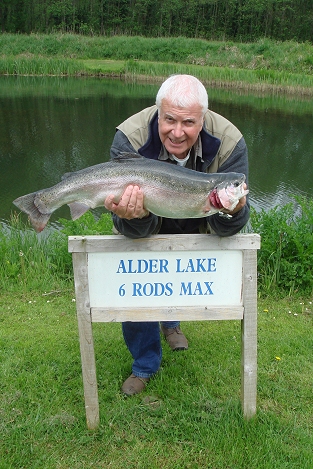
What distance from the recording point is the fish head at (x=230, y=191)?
257cm

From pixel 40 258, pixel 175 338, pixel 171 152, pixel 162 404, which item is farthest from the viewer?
pixel 40 258

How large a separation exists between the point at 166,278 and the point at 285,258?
9.17 feet

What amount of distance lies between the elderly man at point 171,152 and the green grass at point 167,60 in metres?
22.2

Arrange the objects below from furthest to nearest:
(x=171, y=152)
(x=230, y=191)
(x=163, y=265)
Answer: (x=171, y=152), (x=163, y=265), (x=230, y=191)

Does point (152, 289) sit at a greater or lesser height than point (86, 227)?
greater

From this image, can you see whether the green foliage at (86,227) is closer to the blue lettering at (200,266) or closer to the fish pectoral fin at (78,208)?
the fish pectoral fin at (78,208)

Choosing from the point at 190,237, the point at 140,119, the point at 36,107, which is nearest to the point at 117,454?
the point at 190,237

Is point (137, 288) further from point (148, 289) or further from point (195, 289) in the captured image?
point (195, 289)

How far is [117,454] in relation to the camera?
2.86m

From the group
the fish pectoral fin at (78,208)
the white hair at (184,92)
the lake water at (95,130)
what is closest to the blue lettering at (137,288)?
the fish pectoral fin at (78,208)

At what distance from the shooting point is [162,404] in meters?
3.21

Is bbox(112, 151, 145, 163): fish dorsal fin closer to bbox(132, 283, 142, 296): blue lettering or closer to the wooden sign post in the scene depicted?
the wooden sign post

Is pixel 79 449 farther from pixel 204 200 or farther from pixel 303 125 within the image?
pixel 303 125

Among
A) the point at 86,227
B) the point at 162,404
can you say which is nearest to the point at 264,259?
the point at 86,227
